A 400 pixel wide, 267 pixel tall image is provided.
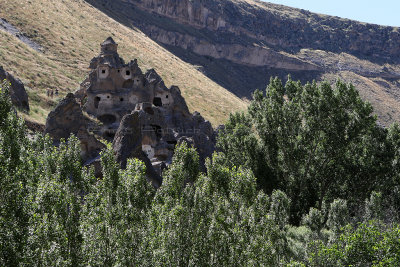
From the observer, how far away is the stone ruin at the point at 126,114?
121 ft

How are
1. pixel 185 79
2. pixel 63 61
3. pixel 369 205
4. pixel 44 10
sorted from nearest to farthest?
pixel 369 205, pixel 63 61, pixel 44 10, pixel 185 79

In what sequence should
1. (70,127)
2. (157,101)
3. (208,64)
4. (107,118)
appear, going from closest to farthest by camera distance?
(70,127), (107,118), (157,101), (208,64)

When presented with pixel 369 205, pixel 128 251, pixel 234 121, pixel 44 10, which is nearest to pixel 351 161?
pixel 369 205

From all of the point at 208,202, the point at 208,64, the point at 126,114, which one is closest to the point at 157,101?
the point at 126,114

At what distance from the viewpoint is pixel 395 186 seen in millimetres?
31734

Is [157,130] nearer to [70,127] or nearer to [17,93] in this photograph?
[70,127]

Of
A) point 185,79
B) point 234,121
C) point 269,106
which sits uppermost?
point 269,106

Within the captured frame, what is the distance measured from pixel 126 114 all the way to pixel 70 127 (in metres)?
5.60

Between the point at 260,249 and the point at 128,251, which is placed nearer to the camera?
the point at 128,251

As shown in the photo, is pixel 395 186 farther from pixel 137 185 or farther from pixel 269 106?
pixel 137 185

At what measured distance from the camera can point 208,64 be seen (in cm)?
Result: 14825

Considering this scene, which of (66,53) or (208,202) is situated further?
(66,53)

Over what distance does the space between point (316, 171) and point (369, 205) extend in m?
6.67

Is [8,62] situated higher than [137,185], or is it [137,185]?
[137,185]
